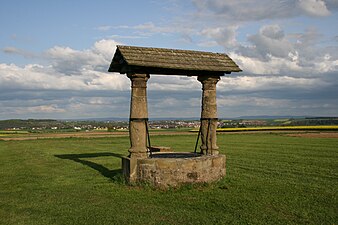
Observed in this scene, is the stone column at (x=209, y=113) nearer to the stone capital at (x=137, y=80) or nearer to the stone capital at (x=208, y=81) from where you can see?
the stone capital at (x=208, y=81)

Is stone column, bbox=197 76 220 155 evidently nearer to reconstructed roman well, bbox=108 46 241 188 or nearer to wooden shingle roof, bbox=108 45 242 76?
reconstructed roman well, bbox=108 46 241 188

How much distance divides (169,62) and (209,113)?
232 cm

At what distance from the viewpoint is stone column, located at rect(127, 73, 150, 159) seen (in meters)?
11.6

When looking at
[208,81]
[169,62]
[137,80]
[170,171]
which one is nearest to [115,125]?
[208,81]

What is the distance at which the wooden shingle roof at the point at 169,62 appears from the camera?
11.5m

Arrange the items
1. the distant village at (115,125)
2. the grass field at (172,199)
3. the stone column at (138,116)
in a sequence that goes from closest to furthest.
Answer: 1. the grass field at (172,199)
2. the stone column at (138,116)
3. the distant village at (115,125)

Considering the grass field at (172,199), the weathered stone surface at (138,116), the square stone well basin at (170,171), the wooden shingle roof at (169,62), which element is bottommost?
the grass field at (172,199)

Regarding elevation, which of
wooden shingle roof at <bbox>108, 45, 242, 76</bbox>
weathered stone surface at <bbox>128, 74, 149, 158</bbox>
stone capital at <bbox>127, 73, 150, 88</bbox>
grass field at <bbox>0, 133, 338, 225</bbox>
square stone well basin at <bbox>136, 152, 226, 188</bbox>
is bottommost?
grass field at <bbox>0, 133, 338, 225</bbox>

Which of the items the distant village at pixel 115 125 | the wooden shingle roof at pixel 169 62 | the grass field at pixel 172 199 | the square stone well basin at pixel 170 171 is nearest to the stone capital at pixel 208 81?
the wooden shingle roof at pixel 169 62

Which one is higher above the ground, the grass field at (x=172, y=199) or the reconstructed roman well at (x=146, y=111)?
the reconstructed roman well at (x=146, y=111)

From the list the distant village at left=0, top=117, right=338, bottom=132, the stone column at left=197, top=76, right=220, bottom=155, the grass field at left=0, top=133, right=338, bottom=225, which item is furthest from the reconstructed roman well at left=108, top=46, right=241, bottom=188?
the distant village at left=0, top=117, right=338, bottom=132

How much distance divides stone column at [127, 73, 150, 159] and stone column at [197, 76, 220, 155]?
7.62ft

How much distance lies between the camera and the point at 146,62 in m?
11.4

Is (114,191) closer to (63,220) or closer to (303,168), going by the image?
(63,220)
